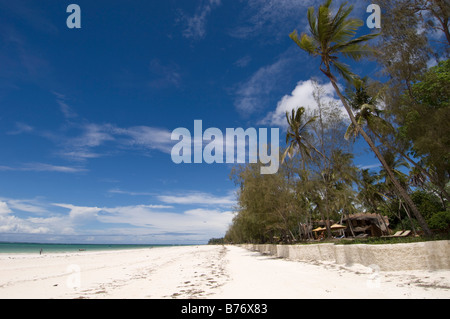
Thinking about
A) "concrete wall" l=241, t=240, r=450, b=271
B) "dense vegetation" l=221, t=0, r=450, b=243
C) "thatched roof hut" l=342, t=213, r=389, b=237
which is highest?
"dense vegetation" l=221, t=0, r=450, b=243

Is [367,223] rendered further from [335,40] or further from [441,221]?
[335,40]

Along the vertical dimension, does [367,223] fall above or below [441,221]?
below

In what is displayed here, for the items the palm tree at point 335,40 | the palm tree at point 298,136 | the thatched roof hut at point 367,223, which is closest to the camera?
the palm tree at point 335,40

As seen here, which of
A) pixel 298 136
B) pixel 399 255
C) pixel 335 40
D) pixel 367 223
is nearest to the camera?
pixel 399 255

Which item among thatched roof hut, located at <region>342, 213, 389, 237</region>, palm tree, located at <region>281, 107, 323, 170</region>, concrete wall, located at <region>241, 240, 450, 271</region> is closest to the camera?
concrete wall, located at <region>241, 240, 450, 271</region>

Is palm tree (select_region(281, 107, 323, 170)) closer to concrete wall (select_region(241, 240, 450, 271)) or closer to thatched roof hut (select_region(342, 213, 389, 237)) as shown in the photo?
concrete wall (select_region(241, 240, 450, 271))

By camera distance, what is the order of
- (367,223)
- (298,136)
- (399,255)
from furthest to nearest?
(367,223), (298,136), (399,255)

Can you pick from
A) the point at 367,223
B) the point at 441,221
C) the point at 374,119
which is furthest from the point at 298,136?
the point at 367,223

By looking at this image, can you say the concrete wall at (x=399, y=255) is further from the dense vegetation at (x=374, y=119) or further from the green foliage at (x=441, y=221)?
the green foliage at (x=441, y=221)

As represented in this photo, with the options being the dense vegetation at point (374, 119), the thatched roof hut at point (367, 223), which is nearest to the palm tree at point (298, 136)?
the dense vegetation at point (374, 119)

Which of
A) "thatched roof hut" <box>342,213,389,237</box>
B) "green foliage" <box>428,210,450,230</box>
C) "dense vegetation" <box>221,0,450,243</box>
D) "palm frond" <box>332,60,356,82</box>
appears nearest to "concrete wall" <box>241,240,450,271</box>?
"dense vegetation" <box>221,0,450,243</box>

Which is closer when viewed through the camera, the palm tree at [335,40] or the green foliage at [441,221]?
the palm tree at [335,40]

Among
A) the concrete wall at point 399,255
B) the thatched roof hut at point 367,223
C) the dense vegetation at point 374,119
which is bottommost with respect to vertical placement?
the thatched roof hut at point 367,223

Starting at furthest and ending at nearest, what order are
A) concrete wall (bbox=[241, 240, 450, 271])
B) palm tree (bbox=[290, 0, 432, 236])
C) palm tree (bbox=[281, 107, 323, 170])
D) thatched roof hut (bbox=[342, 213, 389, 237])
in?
thatched roof hut (bbox=[342, 213, 389, 237]) < palm tree (bbox=[281, 107, 323, 170]) < palm tree (bbox=[290, 0, 432, 236]) < concrete wall (bbox=[241, 240, 450, 271])
